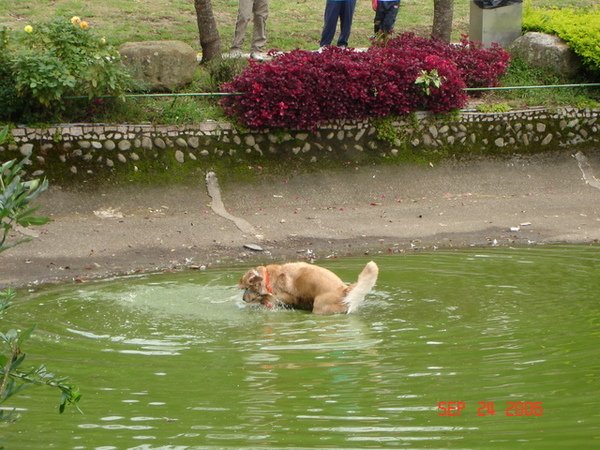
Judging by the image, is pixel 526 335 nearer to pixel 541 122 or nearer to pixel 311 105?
pixel 311 105

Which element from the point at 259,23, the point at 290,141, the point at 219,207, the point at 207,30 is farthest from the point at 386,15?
the point at 219,207

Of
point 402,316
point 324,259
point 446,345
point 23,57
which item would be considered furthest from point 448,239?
point 23,57

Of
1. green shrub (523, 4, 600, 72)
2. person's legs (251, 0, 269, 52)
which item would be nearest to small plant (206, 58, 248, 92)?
person's legs (251, 0, 269, 52)

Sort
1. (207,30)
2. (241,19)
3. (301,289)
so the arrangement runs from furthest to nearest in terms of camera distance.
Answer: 1. (241,19)
2. (207,30)
3. (301,289)

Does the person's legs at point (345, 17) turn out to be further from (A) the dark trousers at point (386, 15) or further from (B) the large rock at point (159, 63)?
(B) the large rock at point (159, 63)

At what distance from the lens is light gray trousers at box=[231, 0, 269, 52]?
16.4 meters

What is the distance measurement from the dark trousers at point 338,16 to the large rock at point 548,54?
273cm

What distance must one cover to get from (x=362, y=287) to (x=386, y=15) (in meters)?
8.78

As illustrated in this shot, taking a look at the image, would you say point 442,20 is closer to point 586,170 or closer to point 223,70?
point 586,170

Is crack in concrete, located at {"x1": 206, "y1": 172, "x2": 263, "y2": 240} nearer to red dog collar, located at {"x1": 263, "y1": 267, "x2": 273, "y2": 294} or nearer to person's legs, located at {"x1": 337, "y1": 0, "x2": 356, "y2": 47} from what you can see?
red dog collar, located at {"x1": 263, "y1": 267, "x2": 273, "y2": 294}

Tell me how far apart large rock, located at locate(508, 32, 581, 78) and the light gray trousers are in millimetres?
4029

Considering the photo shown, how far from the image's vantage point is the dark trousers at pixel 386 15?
55.4 feet

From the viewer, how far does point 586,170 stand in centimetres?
1522

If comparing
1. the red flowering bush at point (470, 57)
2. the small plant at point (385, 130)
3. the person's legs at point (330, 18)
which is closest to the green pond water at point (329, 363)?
the small plant at point (385, 130)
